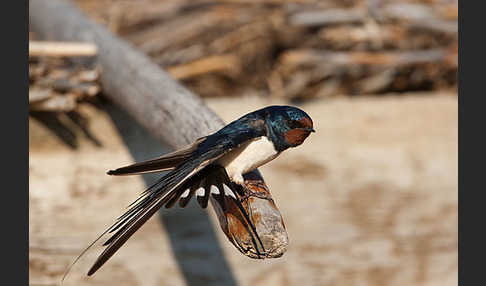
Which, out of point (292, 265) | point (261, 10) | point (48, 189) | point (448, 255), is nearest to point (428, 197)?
point (448, 255)

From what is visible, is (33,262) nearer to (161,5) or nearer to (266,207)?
(266,207)

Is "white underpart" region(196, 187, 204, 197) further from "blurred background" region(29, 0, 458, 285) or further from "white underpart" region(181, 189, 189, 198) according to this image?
"blurred background" region(29, 0, 458, 285)

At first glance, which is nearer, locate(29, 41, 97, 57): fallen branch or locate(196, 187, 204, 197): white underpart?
locate(196, 187, 204, 197): white underpart

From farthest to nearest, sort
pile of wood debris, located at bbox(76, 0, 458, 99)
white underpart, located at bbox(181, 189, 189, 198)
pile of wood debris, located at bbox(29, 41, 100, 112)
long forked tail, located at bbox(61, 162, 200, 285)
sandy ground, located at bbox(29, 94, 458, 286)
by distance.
Answer: 1. pile of wood debris, located at bbox(76, 0, 458, 99)
2. pile of wood debris, located at bbox(29, 41, 100, 112)
3. sandy ground, located at bbox(29, 94, 458, 286)
4. white underpart, located at bbox(181, 189, 189, 198)
5. long forked tail, located at bbox(61, 162, 200, 285)

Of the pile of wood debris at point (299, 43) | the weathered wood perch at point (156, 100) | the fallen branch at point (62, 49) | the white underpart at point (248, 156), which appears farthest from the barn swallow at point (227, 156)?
the pile of wood debris at point (299, 43)

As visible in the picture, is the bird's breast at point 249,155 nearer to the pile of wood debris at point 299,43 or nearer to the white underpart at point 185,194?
the white underpart at point 185,194

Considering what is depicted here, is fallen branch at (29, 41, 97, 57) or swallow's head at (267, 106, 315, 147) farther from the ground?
fallen branch at (29, 41, 97, 57)

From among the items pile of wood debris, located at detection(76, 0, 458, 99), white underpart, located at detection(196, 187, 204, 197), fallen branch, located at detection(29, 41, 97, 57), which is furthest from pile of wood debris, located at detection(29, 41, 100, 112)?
white underpart, located at detection(196, 187, 204, 197)
